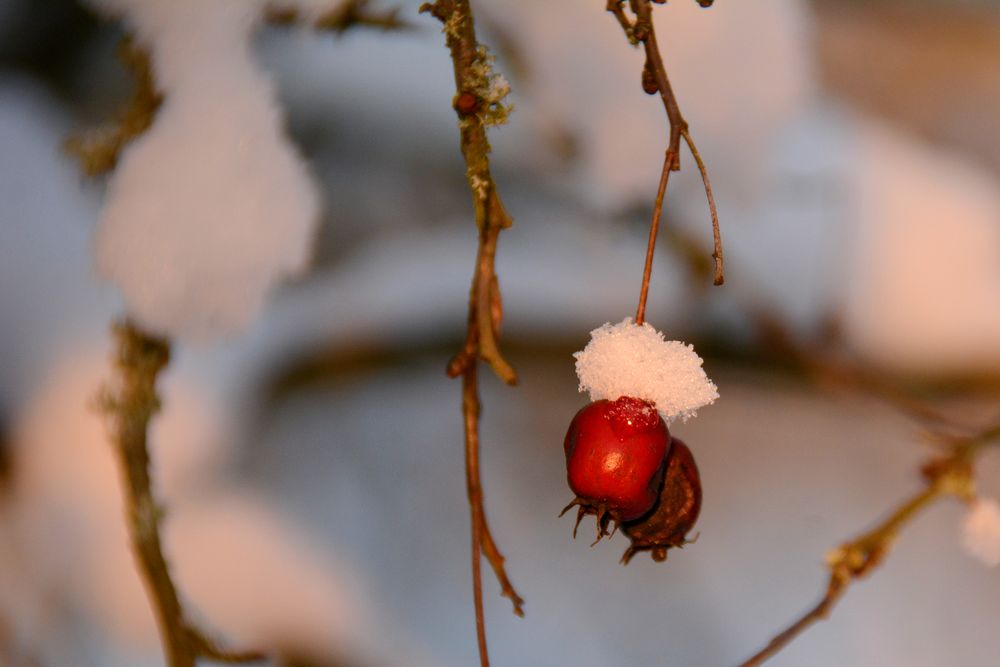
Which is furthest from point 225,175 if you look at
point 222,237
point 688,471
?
point 688,471

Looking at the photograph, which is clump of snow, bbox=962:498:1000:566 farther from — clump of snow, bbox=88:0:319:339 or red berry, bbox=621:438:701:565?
clump of snow, bbox=88:0:319:339

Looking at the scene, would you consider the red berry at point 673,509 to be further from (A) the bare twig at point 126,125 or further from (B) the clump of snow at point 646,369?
(A) the bare twig at point 126,125

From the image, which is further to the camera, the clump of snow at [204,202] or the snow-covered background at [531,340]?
the snow-covered background at [531,340]

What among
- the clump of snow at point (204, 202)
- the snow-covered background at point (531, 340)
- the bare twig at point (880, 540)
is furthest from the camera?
the snow-covered background at point (531, 340)

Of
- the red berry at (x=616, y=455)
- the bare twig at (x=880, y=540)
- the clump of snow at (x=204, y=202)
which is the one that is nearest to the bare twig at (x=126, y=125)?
the clump of snow at (x=204, y=202)

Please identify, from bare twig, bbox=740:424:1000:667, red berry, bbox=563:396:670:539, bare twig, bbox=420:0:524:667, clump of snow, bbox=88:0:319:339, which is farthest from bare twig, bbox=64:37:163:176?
bare twig, bbox=740:424:1000:667

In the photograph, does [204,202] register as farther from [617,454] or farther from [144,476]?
[617,454]

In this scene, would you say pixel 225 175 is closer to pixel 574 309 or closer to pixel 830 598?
pixel 830 598
